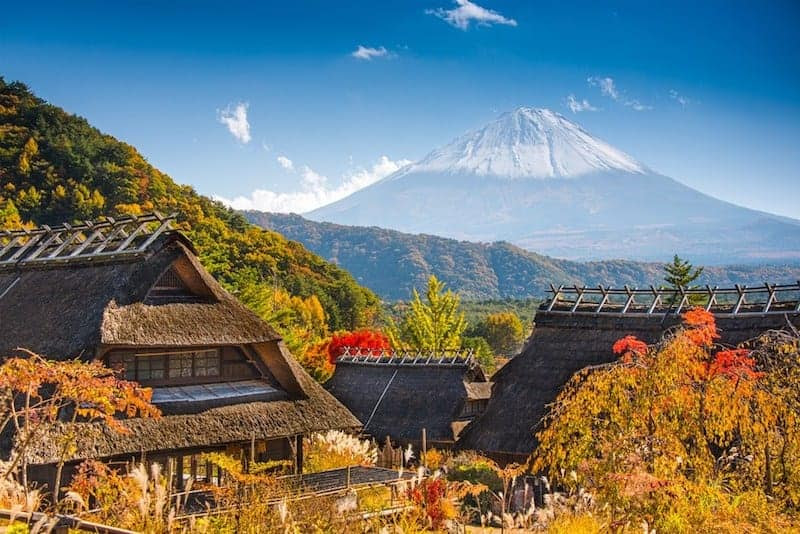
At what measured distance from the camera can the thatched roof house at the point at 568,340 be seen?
797 inches

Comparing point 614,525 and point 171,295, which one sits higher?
point 171,295

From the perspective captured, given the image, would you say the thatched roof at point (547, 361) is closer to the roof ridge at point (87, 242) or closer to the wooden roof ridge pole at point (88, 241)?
the roof ridge at point (87, 242)

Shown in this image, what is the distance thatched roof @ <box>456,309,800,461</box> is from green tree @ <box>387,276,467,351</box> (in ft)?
97.7

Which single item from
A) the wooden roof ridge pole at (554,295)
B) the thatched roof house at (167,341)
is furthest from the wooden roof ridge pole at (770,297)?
the thatched roof house at (167,341)

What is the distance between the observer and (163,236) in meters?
18.2

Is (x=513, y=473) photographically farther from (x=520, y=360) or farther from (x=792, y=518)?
(x=520, y=360)

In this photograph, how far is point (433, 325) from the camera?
176 feet

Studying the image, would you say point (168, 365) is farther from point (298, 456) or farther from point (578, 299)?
point (578, 299)

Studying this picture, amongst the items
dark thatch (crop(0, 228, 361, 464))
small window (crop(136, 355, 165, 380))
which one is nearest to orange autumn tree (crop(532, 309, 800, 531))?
dark thatch (crop(0, 228, 361, 464))

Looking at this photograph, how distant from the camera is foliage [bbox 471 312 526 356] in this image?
7069 centimetres

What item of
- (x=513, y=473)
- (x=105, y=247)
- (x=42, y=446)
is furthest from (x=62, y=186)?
(x=513, y=473)

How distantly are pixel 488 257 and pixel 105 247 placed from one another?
130598 millimetres

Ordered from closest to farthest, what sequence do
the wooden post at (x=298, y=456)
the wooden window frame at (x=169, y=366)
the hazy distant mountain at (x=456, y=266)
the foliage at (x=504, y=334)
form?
the wooden window frame at (x=169, y=366)
the wooden post at (x=298, y=456)
the foliage at (x=504, y=334)
the hazy distant mountain at (x=456, y=266)

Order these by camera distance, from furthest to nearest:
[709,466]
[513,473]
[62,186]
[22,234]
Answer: [62,186] → [22,234] → [709,466] → [513,473]
